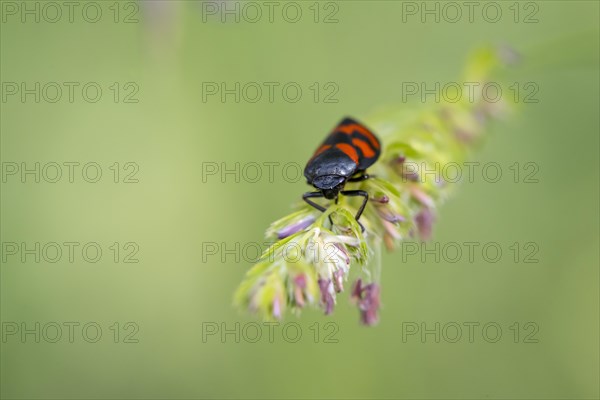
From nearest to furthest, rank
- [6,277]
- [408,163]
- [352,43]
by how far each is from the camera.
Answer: [408,163]
[6,277]
[352,43]

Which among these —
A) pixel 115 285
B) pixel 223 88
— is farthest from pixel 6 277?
pixel 223 88

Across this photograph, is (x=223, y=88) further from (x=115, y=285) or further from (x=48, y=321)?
(x=48, y=321)

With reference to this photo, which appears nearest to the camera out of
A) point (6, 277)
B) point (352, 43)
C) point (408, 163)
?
point (408, 163)

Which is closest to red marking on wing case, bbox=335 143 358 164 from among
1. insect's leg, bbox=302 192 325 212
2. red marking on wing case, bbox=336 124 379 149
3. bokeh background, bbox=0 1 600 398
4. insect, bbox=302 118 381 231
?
insect, bbox=302 118 381 231

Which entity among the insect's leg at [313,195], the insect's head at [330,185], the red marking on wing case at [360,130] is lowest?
the insect's leg at [313,195]

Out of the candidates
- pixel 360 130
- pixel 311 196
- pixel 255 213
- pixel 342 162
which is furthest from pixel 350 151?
pixel 255 213

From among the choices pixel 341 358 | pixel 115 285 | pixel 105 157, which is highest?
pixel 105 157

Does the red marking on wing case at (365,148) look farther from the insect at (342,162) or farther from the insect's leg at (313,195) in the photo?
the insect's leg at (313,195)

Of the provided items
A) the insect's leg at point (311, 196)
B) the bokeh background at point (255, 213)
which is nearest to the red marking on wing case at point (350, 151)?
the insect's leg at point (311, 196)

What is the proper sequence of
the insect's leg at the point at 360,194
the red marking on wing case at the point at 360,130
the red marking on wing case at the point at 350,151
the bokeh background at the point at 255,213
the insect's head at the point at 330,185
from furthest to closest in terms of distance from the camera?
the bokeh background at the point at 255,213, the red marking on wing case at the point at 360,130, the red marking on wing case at the point at 350,151, the insect's head at the point at 330,185, the insect's leg at the point at 360,194
